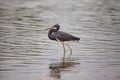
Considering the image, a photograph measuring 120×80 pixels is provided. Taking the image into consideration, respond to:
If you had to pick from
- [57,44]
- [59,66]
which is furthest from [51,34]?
[59,66]

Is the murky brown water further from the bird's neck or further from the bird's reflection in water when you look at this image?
the bird's neck

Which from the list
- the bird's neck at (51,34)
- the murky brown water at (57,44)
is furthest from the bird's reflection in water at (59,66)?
the bird's neck at (51,34)

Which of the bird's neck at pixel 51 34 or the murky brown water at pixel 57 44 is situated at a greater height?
the bird's neck at pixel 51 34

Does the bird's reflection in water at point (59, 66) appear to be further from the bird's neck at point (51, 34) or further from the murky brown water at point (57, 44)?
the bird's neck at point (51, 34)

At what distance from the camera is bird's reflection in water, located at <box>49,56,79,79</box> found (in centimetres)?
1100

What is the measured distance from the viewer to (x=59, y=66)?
12.1 metres

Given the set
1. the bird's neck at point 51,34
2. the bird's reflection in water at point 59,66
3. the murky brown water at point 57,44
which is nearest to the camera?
the bird's reflection in water at point 59,66

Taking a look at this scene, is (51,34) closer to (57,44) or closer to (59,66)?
(57,44)

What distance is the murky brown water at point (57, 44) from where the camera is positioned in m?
11.2

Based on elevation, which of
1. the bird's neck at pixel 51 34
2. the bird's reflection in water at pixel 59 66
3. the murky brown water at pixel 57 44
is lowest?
the bird's reflection in water at pixel 59 66

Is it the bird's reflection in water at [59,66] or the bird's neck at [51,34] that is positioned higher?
the bird's neck at [51,34]

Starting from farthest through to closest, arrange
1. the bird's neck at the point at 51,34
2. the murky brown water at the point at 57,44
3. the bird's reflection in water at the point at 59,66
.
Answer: the bird's neck at the point at 51,34, the murky brown water at the point at 57,44, the bird's reflection in water at the point at 59,66

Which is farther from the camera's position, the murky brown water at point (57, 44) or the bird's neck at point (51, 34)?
the bird's neck at point (51, 34)

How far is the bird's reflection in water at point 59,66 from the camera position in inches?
433
